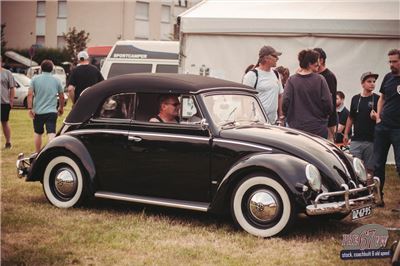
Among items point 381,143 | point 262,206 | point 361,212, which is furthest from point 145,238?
point 381,143

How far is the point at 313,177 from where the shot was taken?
16.9 ft

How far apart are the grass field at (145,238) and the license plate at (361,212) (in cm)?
28

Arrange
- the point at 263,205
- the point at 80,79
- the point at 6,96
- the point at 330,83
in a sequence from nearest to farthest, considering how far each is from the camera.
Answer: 1. the point at 263,205
2. the point at 330,83
3. the point at 80,79
4. the point at 6,96

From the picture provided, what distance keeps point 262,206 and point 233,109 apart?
126 centimetres

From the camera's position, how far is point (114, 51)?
18031 mm

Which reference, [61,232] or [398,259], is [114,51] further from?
[398,259]

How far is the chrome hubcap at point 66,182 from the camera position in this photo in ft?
20.6

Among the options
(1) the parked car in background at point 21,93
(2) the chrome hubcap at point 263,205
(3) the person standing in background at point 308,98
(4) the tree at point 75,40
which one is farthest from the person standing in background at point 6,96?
(4) the tree at point 75,40

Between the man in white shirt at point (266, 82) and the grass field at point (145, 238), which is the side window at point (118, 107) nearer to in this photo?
the grass field at point (145, 238)

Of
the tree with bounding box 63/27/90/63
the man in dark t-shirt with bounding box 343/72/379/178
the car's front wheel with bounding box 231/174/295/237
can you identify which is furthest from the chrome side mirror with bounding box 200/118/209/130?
the tree with bounding box 63/27/90/63

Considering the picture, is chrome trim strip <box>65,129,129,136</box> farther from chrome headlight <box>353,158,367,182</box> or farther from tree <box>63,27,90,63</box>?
tree <box>63,27,90,63</box>

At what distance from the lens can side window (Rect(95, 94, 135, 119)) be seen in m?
6.22

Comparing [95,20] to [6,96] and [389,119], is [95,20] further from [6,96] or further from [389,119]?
[389,119]

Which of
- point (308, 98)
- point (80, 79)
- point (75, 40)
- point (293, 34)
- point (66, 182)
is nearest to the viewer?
point (66, 182)
